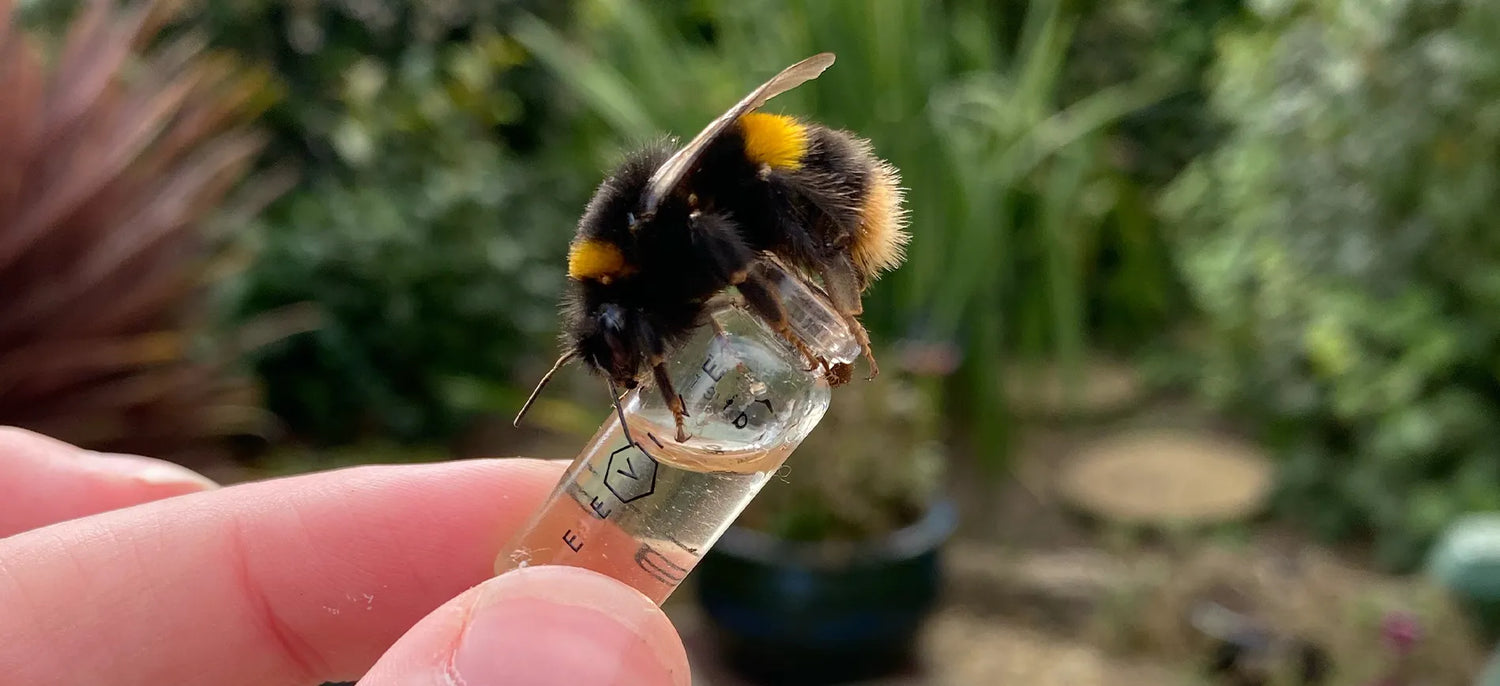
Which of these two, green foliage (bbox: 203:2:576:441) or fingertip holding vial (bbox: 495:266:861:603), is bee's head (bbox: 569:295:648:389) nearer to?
fingertip holding vial (bbox: 495:266:861:603)

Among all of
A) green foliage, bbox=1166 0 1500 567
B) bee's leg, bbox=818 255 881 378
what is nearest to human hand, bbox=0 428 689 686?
bee's leg, bbox=818 255 881 378

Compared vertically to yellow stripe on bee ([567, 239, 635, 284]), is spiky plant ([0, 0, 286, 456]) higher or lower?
lower

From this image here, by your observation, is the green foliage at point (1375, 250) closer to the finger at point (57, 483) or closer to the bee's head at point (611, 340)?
the bee's head at point (611, 340)

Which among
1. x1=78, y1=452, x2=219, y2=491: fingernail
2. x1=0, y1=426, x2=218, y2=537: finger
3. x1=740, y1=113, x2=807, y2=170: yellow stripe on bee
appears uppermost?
x1=740, y1=113, x2=807, y2=170: yellow stripe on bee

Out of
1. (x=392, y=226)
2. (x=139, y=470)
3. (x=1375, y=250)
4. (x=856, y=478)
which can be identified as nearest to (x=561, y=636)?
(x=139, y=470)

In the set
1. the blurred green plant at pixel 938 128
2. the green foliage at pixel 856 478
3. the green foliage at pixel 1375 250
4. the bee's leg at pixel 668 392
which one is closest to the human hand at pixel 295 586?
the bee's leg at pixel 668 392

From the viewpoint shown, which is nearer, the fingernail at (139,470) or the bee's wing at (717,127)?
the bee's wing at (717,127)
